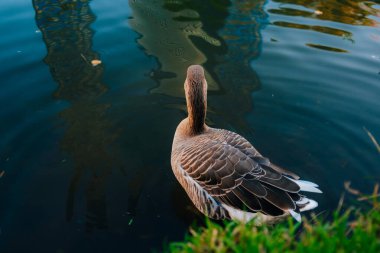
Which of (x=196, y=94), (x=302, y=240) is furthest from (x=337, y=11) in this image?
(x=302, y=240)

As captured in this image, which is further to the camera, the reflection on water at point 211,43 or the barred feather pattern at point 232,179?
the reflection on water at point 211,43

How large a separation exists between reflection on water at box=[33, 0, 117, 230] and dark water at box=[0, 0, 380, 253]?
0.08ft

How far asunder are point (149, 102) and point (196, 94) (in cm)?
181

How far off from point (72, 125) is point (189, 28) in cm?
394

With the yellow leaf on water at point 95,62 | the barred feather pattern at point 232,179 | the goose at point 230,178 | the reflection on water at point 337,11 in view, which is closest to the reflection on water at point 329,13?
the reflection on water at point 337,11

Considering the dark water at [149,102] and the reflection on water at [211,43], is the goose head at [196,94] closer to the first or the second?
the dark water at [149,102]

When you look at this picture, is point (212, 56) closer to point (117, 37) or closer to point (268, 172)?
point (117, 37)

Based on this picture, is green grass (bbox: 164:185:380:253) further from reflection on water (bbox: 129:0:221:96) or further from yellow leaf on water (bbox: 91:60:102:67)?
yellow leaf on water (bbox: 91:60:102:67)

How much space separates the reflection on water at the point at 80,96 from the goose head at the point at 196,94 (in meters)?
1.32

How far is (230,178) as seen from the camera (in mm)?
3750

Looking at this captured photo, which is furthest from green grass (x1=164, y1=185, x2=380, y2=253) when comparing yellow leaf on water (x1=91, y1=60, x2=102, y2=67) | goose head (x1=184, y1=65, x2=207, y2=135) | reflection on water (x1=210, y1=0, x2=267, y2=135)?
yellow leaf on water (x1=91, y1=60, x2=102, y2=67)

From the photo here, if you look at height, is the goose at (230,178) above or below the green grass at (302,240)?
below

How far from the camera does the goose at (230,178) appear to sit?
3547mm

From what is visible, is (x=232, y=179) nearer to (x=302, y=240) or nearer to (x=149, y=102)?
(x=302, y=240)
